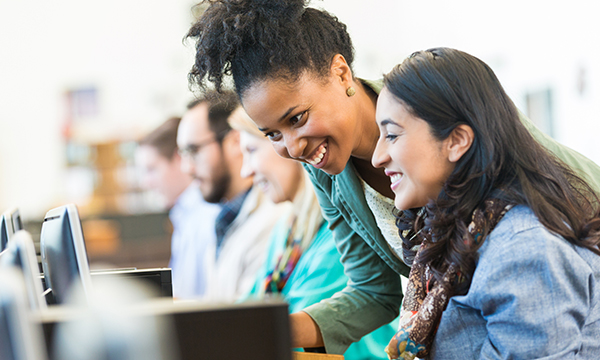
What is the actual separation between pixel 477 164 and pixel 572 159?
0.79ft

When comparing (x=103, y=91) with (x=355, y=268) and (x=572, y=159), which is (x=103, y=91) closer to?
(x=355, y=268)

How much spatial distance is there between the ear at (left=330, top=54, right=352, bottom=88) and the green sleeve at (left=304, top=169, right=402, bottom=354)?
335 millimetres

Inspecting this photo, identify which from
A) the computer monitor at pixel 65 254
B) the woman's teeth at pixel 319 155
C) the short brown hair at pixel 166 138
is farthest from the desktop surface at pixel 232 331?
the short brown hair at pixel 166 138

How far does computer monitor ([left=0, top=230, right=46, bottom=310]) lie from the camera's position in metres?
0.60

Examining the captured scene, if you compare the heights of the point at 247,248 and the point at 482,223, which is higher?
the point at 482,223

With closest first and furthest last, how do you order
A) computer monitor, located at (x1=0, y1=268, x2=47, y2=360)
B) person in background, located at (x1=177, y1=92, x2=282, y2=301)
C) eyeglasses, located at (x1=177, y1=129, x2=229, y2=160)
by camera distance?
computer monitor, located at (x1=0, y1=268, x2=47, y2=360) < person in background, located at (x1=177, y1=92, x2=282, y2=301) < eyeglasses, located at (x1=177, y1=129, x2=229, y2=160)

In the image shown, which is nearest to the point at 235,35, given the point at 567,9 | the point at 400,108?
the point at 400,108

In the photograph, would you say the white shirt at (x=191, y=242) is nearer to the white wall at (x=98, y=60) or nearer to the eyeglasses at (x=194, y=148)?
the eyeglasses at (x=194, y=148)

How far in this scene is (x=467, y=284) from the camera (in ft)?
3.03

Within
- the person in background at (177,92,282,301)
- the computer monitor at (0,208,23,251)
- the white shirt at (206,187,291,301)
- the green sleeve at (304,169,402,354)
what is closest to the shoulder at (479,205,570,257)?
the green sleeve at (304,169,402,354)

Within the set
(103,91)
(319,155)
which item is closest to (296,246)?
(319,155)

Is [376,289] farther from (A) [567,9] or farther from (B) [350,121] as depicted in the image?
(A) [567,9]

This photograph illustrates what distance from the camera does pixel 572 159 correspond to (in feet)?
3.49

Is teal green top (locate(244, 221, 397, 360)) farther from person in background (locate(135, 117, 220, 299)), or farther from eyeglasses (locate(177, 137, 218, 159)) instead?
person in background (locate(135, 117, 220, 299))
